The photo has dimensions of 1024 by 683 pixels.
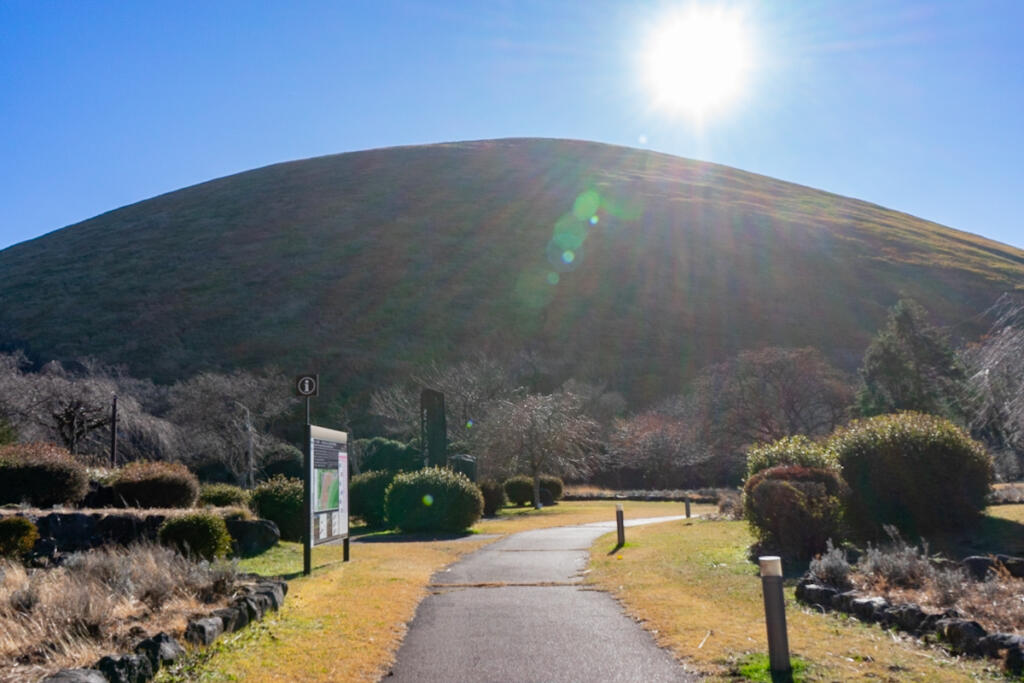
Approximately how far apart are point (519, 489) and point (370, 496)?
12.2 m

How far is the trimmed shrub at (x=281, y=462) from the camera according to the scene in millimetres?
40875

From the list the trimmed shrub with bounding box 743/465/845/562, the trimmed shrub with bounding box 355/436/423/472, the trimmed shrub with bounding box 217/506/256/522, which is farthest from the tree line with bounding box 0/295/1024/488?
the trimmed shrub with bounding box 743/465/845/562

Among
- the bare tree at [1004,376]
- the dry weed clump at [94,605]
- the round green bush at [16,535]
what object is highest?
the bare tree at [1004,376]

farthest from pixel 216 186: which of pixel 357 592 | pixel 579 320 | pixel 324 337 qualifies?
pixel 357 592

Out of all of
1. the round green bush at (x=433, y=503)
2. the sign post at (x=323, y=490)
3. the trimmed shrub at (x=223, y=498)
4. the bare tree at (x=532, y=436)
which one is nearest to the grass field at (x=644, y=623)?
the sign post at (x=323, y=490)

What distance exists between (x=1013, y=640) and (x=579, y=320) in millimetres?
72471

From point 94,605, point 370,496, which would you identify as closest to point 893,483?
point 94,605

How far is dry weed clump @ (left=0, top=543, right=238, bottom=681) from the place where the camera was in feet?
19.5

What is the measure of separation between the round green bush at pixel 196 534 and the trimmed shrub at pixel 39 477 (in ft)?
15.5

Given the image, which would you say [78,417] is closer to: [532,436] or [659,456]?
[532,436]

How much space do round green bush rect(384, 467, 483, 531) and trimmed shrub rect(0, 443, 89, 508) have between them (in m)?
8.31

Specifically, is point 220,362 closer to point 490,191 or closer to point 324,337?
point 324,337

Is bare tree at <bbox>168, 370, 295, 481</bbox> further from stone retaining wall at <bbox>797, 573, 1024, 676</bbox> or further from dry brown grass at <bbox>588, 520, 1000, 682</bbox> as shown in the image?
stone retaining wall at <bbox>797, 573, 1024, 676</bbox>

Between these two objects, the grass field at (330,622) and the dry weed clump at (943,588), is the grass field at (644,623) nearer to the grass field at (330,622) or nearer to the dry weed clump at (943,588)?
the grass field at (330,622)
